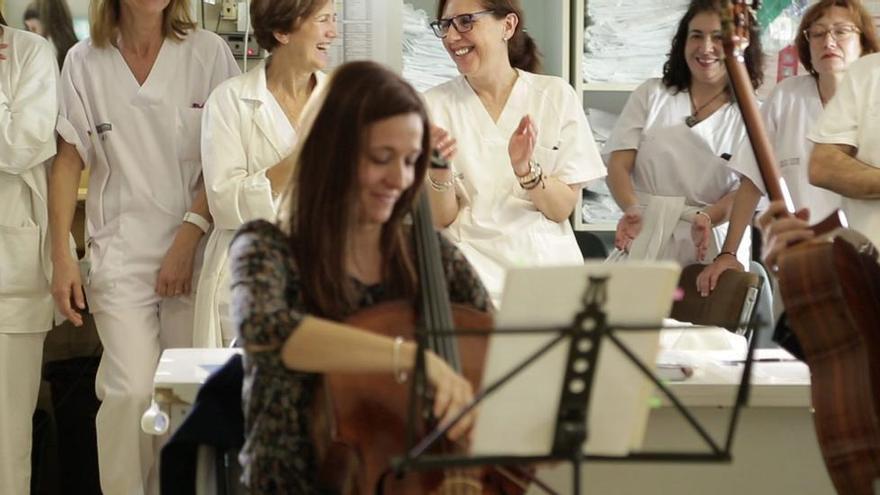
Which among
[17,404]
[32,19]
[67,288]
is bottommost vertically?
[17,404]

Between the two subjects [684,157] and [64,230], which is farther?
[684,157]

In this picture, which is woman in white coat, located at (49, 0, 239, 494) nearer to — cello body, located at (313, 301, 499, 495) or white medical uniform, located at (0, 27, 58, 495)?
white medical uniform, located at (0, 27, 58, 495)

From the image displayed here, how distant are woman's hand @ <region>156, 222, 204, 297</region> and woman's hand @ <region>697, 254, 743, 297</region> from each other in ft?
4.14

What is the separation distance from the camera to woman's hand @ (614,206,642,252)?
11.6ft

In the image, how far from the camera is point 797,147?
349cm

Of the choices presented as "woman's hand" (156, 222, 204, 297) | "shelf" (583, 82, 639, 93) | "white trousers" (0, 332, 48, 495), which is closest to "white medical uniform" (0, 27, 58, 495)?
"white trousers" (0, 332, 48, 495)

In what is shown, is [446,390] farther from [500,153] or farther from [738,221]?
[738,221]

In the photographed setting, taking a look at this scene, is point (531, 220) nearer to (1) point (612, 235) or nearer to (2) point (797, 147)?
(2) point (797, 147)

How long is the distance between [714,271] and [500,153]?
27.9 inches

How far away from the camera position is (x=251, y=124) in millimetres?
3010

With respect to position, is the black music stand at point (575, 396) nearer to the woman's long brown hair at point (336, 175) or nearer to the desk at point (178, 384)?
the woman's long brown hair at point (336, 175)

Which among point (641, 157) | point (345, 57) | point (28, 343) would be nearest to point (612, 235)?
point (641, 157)

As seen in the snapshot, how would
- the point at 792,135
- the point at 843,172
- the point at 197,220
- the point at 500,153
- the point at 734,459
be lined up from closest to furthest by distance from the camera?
1. the point at 734,459
2. the point at 843,172
3. the point at 500,153
4. the point at 197,220
5. the point at 792,135

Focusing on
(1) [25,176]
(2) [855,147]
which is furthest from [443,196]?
(1) [25,176]
